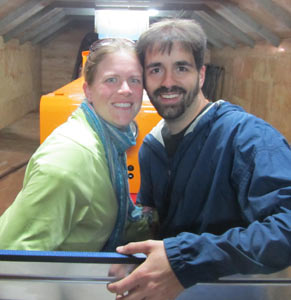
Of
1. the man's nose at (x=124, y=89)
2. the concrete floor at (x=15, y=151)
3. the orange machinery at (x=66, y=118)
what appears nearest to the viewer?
the man's nose at (x=124, y=89)

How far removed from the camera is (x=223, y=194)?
1.06 metres

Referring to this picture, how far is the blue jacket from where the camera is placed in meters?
0.71

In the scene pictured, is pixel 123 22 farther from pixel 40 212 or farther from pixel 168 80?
pixel 40 212

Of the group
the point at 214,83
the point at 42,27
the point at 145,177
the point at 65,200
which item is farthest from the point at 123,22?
the point at 65,200

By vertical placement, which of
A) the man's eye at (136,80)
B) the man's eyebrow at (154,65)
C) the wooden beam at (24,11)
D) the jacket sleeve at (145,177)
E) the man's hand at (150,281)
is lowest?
the jacket sleeve at (145,177)

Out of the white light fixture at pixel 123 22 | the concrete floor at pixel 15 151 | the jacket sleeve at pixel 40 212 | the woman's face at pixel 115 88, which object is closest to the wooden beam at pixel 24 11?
the white light fixture at pixel 123 22

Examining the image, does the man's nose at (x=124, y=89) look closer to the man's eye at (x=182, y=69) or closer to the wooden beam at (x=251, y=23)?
the man's eye at (x=182, y=69)

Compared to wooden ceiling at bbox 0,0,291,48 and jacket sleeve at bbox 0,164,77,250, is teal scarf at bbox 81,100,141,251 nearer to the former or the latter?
jacket sleeve at bbox 0,164,77,250

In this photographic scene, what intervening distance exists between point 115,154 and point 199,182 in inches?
11.6

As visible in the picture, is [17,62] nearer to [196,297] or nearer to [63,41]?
[63,41]

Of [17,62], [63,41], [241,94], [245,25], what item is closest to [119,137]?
[245,25]

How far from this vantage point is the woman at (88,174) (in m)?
0.86

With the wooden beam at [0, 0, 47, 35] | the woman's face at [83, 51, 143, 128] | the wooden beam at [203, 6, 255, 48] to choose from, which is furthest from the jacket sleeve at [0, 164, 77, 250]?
the wooden beam at [203, 6, 255, 48]

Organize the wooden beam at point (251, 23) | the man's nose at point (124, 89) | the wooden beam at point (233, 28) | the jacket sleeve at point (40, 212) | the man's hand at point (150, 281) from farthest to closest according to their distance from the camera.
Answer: the wooden beam at point (233, 28), the wooden beam at point (251, 23), the man's nose at point (124, 89), the jacket sleeve at point (40, 212), the man's hand at point (150, 281)
